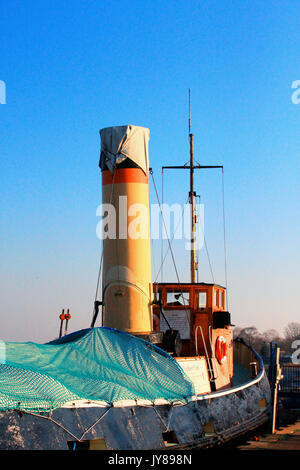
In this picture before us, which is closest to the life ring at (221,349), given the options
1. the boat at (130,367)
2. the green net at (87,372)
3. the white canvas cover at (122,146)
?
the boat at (130,367)

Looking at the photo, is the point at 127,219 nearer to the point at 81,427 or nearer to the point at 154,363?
the point at 154,363

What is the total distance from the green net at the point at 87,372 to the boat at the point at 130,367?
0.03 m

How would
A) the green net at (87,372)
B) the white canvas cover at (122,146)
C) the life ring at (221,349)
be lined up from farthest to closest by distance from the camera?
the life ring at (221,349)
the white canvas cover at (122,146)
the green net at (87,372)

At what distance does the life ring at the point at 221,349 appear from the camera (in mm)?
20672

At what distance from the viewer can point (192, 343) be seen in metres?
20.5

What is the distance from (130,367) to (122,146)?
758 cm

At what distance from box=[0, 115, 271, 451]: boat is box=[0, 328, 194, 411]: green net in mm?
28

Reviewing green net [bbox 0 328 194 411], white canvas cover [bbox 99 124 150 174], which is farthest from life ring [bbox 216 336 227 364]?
white canvas cover [bbox 99 124 150 174]

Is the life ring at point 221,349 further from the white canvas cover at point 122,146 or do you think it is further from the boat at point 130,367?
the white canvas cover at point 122,146

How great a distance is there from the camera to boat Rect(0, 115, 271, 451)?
12.2 metres

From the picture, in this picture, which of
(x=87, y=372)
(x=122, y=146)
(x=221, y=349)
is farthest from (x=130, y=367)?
(x=122, y=146)

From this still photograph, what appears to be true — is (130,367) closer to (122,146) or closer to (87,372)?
(87,372)

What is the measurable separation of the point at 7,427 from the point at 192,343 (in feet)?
33.1

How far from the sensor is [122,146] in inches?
755
